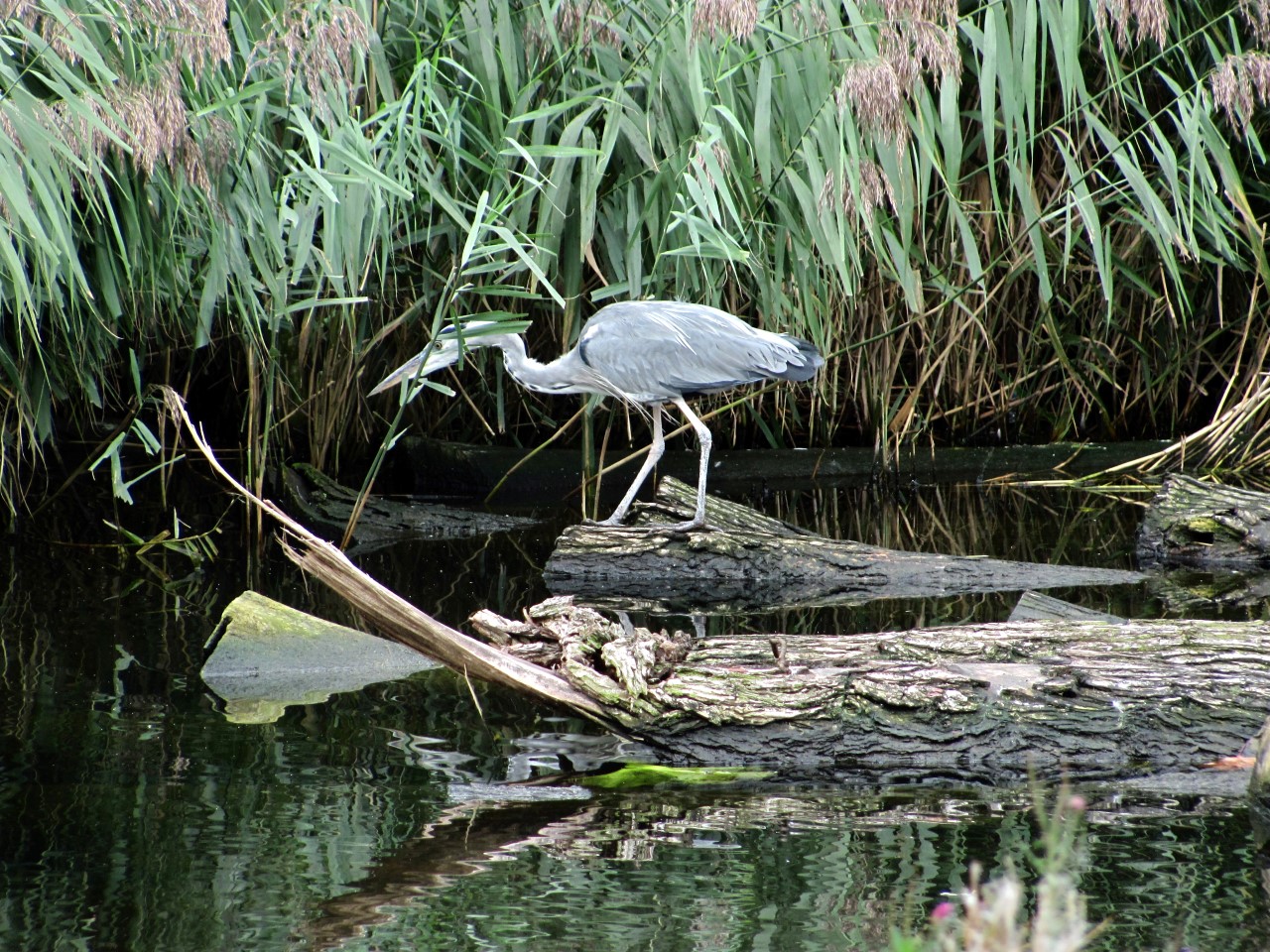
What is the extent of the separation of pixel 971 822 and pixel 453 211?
2.72 m

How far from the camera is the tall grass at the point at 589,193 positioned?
389 centimetres

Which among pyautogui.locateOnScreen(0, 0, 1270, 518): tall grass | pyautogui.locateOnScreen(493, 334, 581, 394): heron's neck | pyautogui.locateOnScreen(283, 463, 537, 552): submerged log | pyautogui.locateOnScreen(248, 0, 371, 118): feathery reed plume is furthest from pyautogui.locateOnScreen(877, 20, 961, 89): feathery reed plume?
pyautogui.locateOnScreen(283, 463, 537, 552): submerged log

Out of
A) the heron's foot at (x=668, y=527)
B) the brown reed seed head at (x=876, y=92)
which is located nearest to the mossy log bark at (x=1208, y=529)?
the heron's foot at (x=668, y=527)

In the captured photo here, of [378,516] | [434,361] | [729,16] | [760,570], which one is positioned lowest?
[760,570]

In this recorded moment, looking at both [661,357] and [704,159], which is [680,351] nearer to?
[661,357]

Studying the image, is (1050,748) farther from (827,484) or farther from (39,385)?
(827,484)

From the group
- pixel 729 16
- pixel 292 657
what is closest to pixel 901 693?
pixel 292 657

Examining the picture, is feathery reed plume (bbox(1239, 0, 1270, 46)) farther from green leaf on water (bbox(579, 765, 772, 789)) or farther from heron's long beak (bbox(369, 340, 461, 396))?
green leaf on water (bbox(579, 765, 772, 789))

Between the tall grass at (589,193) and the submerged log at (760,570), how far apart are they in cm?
82

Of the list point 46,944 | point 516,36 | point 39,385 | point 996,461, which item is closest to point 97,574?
point 39,385

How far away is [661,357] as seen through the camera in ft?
15.7

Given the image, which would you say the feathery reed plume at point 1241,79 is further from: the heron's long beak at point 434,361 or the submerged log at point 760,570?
the heron's long beak at point 434,361

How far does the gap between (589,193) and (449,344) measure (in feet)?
2.32

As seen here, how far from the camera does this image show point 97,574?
454 centimetres
